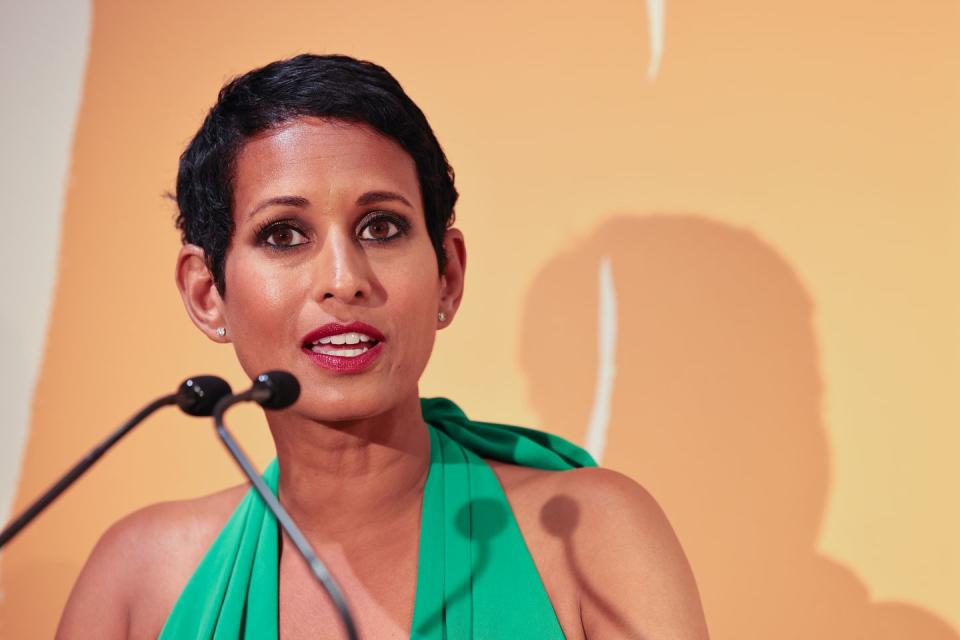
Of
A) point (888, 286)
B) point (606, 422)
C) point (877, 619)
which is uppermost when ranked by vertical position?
point (888, 286)

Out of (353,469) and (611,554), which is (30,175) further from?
(611,554)

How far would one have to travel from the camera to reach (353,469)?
1.61 meters

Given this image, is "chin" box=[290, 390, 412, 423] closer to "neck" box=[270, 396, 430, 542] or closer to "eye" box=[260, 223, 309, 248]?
"neck" box=[270, 396, 430, 542]

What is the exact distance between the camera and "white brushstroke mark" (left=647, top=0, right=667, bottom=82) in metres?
2.19

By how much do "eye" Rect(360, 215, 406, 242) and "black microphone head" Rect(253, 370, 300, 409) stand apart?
1.53ft

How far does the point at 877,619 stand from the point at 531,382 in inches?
28.7

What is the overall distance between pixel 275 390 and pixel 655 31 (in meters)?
1.36

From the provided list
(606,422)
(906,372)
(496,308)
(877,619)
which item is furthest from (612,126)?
(877,619)

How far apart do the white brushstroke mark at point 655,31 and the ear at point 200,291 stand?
949mm

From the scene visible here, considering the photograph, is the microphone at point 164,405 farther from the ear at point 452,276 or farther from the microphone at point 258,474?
the ear at point 452,276

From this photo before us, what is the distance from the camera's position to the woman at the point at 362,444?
1.49 metres

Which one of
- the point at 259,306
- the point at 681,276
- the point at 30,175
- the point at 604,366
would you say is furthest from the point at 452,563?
the point at 30,175

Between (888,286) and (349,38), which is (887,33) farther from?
(349,38)

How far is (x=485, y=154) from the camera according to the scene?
7.43 ft
